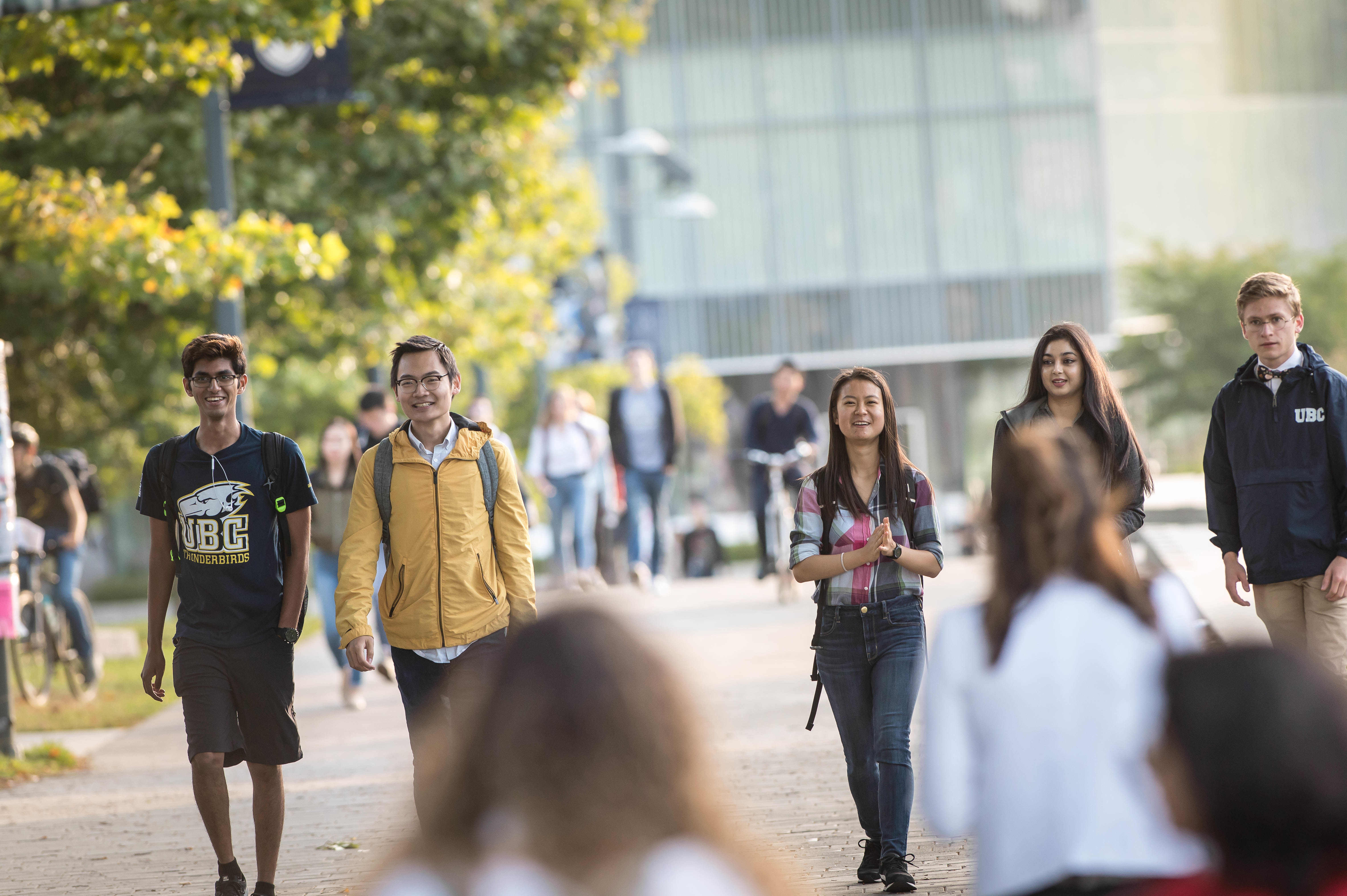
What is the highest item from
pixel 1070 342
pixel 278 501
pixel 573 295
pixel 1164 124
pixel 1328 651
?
pixel 1164 124

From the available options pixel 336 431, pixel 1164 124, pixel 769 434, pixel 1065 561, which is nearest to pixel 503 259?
pixel 769 434

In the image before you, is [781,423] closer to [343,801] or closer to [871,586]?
[343,801]

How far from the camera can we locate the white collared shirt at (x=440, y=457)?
18.2 ft

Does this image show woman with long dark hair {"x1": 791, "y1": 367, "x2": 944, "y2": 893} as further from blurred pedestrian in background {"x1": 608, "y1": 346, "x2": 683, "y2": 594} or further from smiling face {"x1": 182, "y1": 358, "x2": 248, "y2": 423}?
blurred pedestrian in background {"x1": 608, "y1": 346, "x2": 683, "y2": 594}

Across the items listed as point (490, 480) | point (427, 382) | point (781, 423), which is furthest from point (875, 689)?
point (781, 423)

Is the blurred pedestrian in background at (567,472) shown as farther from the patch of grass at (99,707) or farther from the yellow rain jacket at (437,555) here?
the yellow rain jacket at (437,555)

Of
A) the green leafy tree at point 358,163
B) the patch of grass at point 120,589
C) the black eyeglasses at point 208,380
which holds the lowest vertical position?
the patch of grass at point 120,589

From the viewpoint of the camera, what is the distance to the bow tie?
5961 mm

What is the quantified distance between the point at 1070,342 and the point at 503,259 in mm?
16680

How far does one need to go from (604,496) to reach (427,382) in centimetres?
1289

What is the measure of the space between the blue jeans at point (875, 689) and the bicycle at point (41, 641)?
8.20 meters

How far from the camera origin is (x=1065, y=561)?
9.19ft

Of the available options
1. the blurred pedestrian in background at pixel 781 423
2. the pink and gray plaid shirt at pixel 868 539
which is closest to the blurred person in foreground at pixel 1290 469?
the pink and gray plaid shirt at pixel 868 539

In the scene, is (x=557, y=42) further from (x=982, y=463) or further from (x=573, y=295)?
(x=982, y=463)
